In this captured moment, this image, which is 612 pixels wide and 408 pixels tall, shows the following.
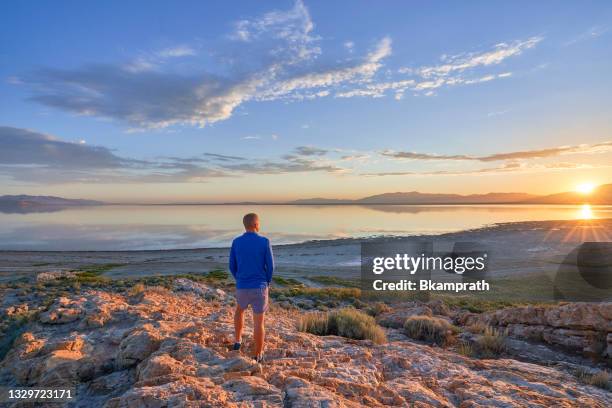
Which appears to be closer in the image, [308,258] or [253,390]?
[253,390]

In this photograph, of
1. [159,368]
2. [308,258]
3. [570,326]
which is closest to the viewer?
[159,368]

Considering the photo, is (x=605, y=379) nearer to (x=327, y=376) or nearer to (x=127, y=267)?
(x=327, y=376)

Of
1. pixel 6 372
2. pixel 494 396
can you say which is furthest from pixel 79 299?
pixel 494 396

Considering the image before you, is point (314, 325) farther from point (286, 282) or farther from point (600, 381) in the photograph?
point (286, 282)

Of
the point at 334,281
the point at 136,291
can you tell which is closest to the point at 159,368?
the point at 136,291

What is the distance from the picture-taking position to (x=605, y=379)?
549 cm

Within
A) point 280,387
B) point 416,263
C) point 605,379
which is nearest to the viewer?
point 280,387

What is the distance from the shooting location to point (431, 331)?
8.80 m

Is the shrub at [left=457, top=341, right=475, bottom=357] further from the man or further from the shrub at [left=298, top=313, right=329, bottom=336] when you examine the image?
the man

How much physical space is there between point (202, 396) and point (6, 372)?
147 inches

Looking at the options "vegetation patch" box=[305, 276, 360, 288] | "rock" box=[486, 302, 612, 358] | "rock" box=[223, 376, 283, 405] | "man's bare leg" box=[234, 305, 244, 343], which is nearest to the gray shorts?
"man's bare leg" box=[234, 305, 244, 343]

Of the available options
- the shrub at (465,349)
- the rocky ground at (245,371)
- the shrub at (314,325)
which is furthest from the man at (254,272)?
the shrub at (465,349)

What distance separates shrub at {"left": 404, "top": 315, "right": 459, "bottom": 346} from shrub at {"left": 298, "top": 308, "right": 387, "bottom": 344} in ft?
5.25

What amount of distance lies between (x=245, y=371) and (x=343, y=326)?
3.72 metres
